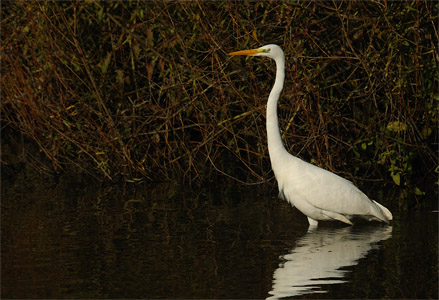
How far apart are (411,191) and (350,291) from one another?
126 inches

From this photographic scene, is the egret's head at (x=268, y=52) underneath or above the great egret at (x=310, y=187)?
above

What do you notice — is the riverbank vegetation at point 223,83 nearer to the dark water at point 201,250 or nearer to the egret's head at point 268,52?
the egret's head at point 268,52

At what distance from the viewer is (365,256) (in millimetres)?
5871

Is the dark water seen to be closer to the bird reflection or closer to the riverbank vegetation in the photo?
the bird reflection

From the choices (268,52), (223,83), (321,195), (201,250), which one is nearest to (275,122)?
(268,52)

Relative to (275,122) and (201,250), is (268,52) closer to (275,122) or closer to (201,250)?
(275,122)

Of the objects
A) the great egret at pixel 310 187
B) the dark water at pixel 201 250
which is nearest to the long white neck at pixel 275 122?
the great egret at pixel 310 187

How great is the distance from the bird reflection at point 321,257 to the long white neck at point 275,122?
2.25ft

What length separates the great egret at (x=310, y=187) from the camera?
6.79 m

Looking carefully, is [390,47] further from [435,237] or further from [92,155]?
[92,155]

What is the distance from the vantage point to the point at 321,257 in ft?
19.3

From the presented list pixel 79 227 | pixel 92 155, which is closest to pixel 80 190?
pixel 92 155

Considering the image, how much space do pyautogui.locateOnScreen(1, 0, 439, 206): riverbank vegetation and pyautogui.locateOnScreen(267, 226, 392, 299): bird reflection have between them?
123 centimetres

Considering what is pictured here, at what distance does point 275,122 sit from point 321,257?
139cm
